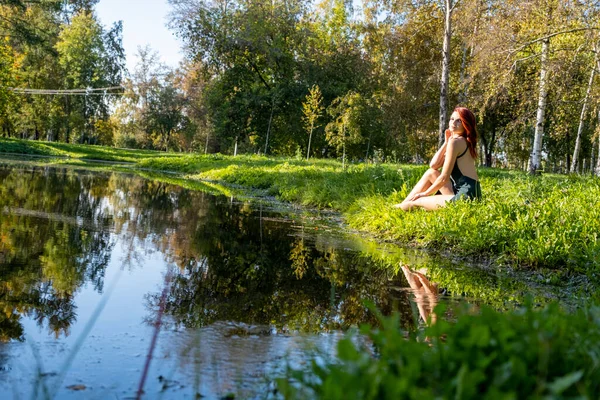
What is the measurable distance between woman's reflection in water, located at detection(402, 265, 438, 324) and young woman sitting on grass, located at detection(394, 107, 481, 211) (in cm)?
274

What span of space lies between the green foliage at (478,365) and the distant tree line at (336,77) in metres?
15.1

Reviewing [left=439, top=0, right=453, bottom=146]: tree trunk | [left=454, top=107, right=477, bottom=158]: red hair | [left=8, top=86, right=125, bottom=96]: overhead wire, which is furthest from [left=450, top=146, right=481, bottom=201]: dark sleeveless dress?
[left=8, top=86, right=125, bottom=96]: overhead wire

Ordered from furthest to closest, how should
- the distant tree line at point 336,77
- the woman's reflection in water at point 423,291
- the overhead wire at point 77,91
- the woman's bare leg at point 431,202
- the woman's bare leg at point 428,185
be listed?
the overhead wire at point 77,91 → the distant tree line at point 336,77 → the woman's bare leg at point 428,185 → the woman's bare leg at point 431,202 → the woman's reflection in water at point 423,291

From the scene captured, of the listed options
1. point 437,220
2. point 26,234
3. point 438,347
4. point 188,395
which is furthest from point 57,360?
point 437,220

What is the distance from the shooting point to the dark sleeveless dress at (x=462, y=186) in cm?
884

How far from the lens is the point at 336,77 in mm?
44844

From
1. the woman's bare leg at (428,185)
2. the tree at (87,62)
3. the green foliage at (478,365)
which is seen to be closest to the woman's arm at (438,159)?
the woman's bare leg at (428,185)

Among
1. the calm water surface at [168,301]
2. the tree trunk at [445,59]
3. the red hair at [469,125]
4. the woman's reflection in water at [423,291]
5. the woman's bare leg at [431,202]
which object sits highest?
the tree trunk at [445,59]

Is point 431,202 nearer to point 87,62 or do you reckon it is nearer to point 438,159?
point 438,159

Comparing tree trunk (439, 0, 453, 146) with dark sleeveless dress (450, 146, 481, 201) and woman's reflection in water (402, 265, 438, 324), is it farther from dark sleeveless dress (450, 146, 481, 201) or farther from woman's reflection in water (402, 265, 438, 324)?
A: woman's reflection in water (402, 265, 438, 324)

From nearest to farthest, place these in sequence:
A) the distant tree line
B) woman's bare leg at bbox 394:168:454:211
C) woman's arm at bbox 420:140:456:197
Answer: woman's arm at bbox 420:140:456:197 → woman's bare leg at bbox 394:168:454:211 → the distant tree line

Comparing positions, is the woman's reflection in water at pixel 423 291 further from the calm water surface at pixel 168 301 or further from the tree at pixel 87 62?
the tree at pixel 87 62

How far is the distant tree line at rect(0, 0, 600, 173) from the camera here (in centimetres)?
1853

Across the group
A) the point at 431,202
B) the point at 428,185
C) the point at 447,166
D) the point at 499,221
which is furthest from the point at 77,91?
the point at 499,221
